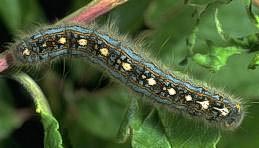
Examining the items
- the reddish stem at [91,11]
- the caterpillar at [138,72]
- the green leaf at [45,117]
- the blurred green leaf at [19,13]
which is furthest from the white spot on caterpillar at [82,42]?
the blurred green leaf at [19,13]

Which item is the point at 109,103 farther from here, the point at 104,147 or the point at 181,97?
the point at 181,97

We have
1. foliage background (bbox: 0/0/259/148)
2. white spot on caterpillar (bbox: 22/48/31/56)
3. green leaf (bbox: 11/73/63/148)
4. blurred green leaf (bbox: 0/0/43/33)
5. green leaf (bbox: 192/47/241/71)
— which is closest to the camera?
green leaf (bbox: 11/73/63/148)

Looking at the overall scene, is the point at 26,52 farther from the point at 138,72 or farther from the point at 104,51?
the point at 138,72

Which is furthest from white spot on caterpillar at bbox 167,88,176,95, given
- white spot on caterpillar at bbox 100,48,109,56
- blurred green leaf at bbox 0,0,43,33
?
blurred green leaf at bbox 0,0,43,33

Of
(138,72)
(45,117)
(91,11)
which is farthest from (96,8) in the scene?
(45,117)

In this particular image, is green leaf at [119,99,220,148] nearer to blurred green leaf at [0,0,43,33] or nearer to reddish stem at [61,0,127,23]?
reddish stem at [61,0,127,23]

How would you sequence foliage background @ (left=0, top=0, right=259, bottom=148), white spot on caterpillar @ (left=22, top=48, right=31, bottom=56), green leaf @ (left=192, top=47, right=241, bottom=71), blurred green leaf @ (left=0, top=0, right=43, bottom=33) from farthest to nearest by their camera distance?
blurred green leaf @ (left=0, top=0, right=43, bottom=33) < foliage background @ (left=0, top=0, right=259, bottom=148) < white spot on caterpillar @ (left=22, top=48, right=31, bottom=56) < green leaf @ (left=192, top=47, right=241, bottom=71)

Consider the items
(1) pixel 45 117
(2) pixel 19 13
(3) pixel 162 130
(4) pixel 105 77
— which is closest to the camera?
(1) pixel 45 117

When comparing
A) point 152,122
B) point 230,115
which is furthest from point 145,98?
point 230,115
